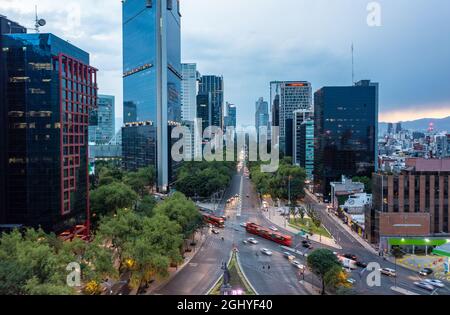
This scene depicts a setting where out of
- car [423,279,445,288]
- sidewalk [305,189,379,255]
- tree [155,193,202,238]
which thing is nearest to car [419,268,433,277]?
car [423,279,445,288]

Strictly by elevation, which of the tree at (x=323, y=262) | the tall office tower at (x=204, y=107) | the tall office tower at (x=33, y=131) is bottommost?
the tree at (x=323, y=262)

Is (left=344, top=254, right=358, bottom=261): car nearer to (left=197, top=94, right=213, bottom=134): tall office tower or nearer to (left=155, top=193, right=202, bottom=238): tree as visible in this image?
(left=155, top=193, right=202, bottom=238): tree

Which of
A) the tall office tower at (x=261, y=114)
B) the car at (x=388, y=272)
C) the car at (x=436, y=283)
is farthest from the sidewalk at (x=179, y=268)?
Answer: the tall office tower at (x=261, y=114)

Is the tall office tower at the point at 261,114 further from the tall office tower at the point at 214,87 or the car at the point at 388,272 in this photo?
the car at the point at 388,272

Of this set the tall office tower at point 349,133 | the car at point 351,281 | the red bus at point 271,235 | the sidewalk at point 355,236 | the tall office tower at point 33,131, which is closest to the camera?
the car at point 351,281

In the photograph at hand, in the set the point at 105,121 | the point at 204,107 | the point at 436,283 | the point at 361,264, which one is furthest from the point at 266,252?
the point at 204,107
